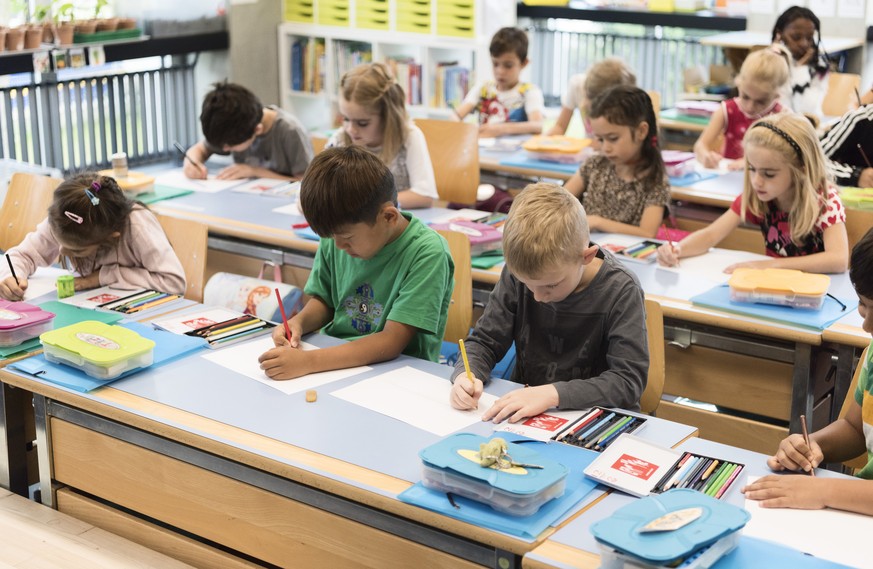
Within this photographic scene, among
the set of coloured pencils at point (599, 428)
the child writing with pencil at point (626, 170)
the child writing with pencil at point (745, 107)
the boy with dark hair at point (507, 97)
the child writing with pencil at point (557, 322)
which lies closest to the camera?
the set of coloured pencils at point (599, 428)

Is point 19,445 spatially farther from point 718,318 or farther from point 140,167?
point 140,167

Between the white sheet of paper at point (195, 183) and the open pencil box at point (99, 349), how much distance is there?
176 centimetres

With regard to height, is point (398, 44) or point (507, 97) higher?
point (398, 44)

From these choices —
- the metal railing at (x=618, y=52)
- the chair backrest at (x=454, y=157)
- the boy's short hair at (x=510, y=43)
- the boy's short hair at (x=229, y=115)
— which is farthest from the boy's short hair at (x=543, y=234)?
the metal railing at (x=618, y=52)

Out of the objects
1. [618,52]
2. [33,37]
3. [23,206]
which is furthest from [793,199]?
[618,52]

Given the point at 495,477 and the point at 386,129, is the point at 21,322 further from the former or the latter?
the point at 386,129

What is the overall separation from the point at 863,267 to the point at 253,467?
1.12m

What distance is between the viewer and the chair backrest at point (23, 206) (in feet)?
11.1

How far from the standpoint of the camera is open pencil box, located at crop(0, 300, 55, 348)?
7.77 ft

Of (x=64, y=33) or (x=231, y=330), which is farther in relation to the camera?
(x=64, y=33)

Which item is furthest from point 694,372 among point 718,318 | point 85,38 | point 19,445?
point 85,38

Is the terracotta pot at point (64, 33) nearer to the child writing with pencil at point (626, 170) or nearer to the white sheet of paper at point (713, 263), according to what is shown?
the child writing with pencil at point (626, 170)

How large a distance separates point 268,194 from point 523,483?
2568 millimetres

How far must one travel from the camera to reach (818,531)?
1.58 meters
